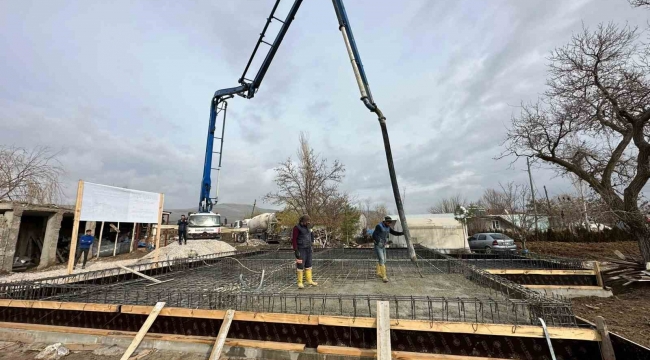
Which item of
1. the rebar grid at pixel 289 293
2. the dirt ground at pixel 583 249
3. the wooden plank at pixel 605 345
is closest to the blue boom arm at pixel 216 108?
the rebar grid at pixel 289 293

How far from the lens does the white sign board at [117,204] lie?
652cm

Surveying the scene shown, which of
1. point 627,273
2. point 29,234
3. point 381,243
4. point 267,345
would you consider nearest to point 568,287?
point 627,273

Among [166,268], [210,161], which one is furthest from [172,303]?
[210,161]

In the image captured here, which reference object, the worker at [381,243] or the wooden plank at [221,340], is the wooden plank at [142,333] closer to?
the wooden plank at [221,340]

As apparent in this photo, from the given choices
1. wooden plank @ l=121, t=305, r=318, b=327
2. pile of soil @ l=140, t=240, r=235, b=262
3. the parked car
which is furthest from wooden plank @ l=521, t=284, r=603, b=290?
pile of soil @ l=140, t=240, r=235, b=262

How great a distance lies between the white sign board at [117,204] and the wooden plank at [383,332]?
21.2 ft

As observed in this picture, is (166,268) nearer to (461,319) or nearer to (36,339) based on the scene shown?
(36,339)

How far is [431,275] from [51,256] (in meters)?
13.4

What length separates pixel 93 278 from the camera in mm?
5633

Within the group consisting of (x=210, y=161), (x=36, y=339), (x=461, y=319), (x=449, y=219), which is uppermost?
(x=210, y=161)

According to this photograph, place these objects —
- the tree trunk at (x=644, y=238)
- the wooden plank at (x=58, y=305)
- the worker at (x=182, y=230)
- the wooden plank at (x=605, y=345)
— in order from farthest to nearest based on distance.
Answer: the worker at (x=182, y=230)
the tree trunk at (x=644, y=238)
the wooden plank at (x=58, y=305)
the wooden plank at (x=605, y=345)

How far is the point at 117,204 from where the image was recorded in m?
7.41

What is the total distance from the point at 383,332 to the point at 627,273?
7986 millimetres

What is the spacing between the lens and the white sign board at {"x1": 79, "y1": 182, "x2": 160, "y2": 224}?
652cm
